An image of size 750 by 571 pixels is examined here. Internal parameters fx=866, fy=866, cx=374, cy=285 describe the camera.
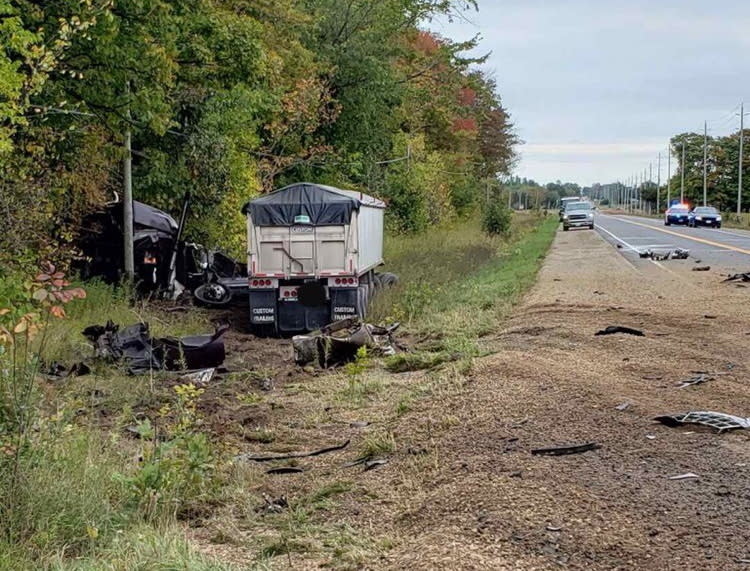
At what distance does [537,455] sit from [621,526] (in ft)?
4.54

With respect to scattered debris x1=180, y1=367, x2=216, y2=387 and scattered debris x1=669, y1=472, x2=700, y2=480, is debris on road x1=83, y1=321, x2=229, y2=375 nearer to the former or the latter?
scattered debris x1=180, y1=367, x2=216, y2=387

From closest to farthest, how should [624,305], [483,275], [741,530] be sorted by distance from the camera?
1. [741,530]
2. [624,305]
3. [483,275]

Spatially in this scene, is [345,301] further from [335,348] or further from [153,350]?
[153,350]

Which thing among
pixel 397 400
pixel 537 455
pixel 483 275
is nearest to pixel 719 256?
pixel 483 275

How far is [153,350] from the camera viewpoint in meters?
12.1

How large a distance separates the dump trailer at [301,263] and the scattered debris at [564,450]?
35.6 ft

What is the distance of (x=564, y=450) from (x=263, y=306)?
11411 millimetres

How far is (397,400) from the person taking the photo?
8.77 metres

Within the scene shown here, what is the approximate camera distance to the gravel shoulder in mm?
4367

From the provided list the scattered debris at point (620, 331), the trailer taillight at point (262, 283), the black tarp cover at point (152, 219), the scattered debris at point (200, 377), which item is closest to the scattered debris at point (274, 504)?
the scattered debris at point (200, 377)

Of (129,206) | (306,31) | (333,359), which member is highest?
(306,31)

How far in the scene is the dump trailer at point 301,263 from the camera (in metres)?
16.9

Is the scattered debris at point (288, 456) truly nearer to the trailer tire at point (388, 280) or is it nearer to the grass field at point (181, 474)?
the grass field at point (181, 474)

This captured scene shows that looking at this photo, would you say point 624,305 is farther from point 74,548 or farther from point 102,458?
point 74,548
